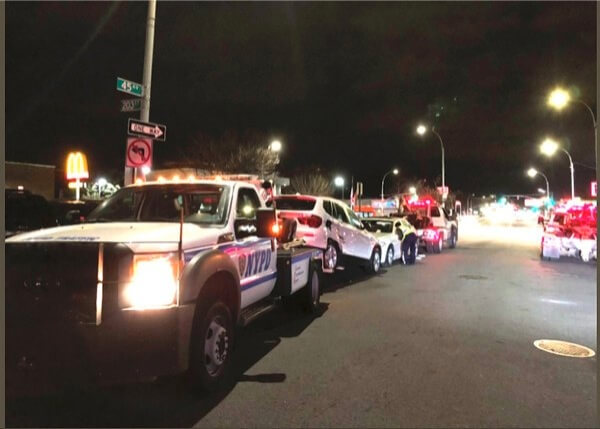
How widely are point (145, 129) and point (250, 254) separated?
4.89 meters

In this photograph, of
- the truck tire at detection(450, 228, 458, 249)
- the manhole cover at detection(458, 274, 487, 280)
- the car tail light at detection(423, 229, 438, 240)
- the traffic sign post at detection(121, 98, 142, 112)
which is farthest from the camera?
the truck tire at detection(450, 228, 458, 249)

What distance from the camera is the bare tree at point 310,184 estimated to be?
63.2 metres

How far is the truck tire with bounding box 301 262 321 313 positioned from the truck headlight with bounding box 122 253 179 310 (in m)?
4.18

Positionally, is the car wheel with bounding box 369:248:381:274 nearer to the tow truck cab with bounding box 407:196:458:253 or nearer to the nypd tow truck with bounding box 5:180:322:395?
the tow truck cab with bounding box 407:196:458:253

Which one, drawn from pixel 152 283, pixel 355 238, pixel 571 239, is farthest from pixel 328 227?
pixel 571 239

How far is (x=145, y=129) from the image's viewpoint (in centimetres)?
972

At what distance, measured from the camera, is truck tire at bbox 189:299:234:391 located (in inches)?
183

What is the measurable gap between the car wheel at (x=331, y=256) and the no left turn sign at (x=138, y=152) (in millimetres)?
4349

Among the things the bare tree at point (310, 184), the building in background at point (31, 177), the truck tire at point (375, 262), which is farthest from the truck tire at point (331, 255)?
the bare tree at point (310, 184)

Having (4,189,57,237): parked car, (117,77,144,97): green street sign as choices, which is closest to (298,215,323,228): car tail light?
(117,77,144,97): green street sign

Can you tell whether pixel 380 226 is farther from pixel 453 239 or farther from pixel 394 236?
pixel 453 239

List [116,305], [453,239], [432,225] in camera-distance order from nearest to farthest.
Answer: [116,305] < [432,225] < [453,239]

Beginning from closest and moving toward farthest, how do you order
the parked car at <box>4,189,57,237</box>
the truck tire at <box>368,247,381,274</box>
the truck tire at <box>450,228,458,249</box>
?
the truck tire at <box>368,247,381,274</box>
the parked car at <box>4,189,57,237</box>
the truck tire at <box>450,228,458,249</box>

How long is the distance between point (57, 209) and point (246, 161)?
18.8 metres
